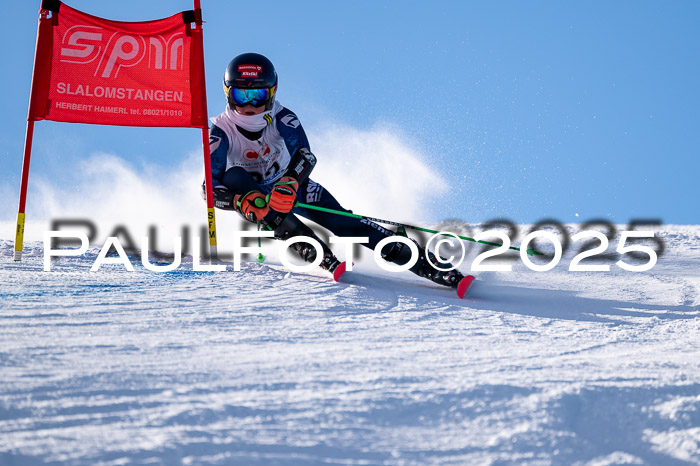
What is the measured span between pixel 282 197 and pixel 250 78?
32.9 inches

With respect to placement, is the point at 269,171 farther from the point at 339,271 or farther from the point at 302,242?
the point at 339,271

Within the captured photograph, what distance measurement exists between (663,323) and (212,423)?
2748mm

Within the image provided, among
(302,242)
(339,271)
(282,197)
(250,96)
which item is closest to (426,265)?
(339,271)

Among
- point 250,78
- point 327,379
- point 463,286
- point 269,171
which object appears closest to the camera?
point 327,379

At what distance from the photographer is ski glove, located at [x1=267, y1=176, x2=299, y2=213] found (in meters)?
4.54

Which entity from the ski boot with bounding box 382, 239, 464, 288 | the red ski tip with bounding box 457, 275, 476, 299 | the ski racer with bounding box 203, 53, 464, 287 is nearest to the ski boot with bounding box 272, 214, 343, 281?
the ski racer with bounding box 203, 53, 464, 287

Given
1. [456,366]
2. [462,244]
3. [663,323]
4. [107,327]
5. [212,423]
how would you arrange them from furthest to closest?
[462,244]
[663,323]
[107,327]
[456,366]
[212,423]

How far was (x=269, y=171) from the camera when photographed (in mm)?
4996

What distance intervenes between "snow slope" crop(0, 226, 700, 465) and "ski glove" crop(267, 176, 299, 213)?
26.0 inches

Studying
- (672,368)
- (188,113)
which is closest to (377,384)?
(672,368)

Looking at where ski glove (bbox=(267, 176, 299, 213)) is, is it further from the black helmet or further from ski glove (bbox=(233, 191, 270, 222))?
the black helmet

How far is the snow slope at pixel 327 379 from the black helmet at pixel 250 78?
1369mm

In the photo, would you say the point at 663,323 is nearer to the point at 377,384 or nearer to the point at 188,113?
the point at 377,384

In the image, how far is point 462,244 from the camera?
6.28 meters
